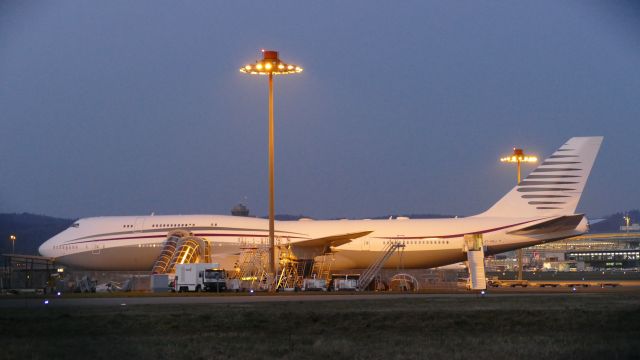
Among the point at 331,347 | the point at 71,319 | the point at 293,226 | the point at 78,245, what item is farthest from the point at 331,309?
the point at 78,245

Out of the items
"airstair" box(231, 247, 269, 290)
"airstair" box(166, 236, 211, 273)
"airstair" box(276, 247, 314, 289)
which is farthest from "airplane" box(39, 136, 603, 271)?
"airstair" box(231, 247, 269, 290)

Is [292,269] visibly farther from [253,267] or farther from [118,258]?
[118,258]

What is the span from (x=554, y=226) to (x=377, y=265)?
1085cm

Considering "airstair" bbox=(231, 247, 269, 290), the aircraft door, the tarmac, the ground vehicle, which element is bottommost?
the tarmac

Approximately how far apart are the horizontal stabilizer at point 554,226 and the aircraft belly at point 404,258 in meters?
4.27

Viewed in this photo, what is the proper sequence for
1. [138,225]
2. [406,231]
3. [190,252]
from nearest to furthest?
[190,252]
[406,231]
[138,225]

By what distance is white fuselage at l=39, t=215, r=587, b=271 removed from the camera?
58.8 meters

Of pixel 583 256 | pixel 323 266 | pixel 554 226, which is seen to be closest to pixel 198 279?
pixel 323 266

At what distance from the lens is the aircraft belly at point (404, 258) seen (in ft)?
195

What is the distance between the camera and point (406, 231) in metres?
59.7

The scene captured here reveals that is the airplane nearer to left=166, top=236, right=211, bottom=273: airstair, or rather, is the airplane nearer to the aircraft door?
the aircraft door

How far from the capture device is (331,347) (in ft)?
65.7

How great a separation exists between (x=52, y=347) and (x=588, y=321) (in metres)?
14.2

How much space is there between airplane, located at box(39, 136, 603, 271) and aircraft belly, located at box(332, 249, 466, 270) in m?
0.06
